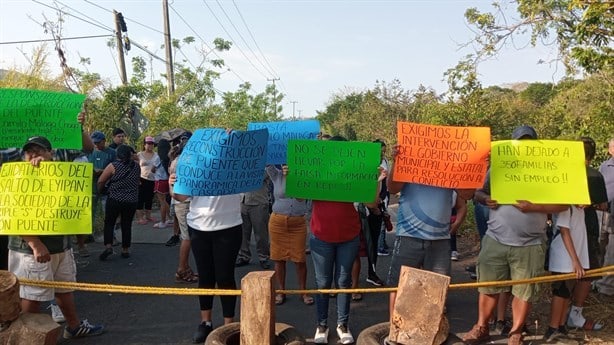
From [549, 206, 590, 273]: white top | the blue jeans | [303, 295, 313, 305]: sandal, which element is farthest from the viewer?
[303, 295, 313, 305]: sandal

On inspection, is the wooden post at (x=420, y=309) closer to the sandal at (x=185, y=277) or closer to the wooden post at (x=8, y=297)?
the wooden post at (x=8, y=297)

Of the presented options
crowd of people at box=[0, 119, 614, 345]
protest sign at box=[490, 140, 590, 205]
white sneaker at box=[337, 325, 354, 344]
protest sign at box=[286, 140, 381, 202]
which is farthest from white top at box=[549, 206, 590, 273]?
white sneaker at box=[337, 325, 354, 344]

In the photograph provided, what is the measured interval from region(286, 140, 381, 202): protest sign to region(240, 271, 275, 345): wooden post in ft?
3.78

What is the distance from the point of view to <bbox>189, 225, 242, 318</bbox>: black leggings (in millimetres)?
4070

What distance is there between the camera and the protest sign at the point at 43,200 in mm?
3373

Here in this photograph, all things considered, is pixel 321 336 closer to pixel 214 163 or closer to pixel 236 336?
pixel 236 336

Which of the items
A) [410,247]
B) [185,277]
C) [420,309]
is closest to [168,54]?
[185,277]

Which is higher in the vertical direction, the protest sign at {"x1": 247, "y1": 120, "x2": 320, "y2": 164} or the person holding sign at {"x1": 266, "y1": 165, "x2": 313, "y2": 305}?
the protest sign at {"x1": 247, "y1": 120, "x2": 320, "y2": 164}

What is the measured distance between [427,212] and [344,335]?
1.30m

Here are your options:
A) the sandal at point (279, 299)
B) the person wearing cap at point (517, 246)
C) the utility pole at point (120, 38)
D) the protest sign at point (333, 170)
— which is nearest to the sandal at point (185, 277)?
the sandal at point (279, 299)

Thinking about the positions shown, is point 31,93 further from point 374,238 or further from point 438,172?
point 374,238

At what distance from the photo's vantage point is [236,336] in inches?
134

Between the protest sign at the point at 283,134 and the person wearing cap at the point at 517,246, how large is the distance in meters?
1.72

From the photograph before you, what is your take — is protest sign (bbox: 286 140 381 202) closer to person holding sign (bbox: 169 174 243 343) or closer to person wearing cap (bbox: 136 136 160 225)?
person holding sign (bbox: 169 174 243 343)
